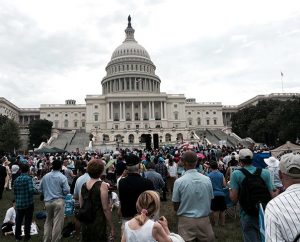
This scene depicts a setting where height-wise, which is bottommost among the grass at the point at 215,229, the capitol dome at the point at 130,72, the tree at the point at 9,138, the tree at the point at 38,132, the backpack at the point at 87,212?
the grass at the point at 215,229

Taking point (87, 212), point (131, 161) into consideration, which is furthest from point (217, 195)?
point (87, 212)

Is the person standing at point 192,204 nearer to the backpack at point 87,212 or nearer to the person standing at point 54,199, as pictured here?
the backpack at point 87,212

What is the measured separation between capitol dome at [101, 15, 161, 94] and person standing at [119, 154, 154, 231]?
4225 inches

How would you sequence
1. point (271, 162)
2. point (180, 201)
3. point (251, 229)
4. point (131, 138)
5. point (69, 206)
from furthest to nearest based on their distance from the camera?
point (131, 138), point (69, 206), point (271, 162), point (180, 201), point (251, 229)

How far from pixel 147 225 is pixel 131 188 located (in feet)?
6.50

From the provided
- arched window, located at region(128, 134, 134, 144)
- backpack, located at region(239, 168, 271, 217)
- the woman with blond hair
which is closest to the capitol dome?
arched window, located at region(128, 134, 134, 144)

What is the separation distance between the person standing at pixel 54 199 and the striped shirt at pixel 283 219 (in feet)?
20.6

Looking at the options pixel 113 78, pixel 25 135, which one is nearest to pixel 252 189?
pixel 25 135

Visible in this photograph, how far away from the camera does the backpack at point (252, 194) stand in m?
5.81

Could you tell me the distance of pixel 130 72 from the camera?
115m

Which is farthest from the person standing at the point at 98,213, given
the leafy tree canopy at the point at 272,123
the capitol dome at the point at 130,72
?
the capitol dome at the point at 130,72

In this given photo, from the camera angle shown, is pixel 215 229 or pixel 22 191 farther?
pixel 215 229

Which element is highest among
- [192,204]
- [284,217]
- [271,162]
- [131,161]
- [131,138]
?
[131,138]

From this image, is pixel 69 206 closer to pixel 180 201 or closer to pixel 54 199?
pixel 54 199
